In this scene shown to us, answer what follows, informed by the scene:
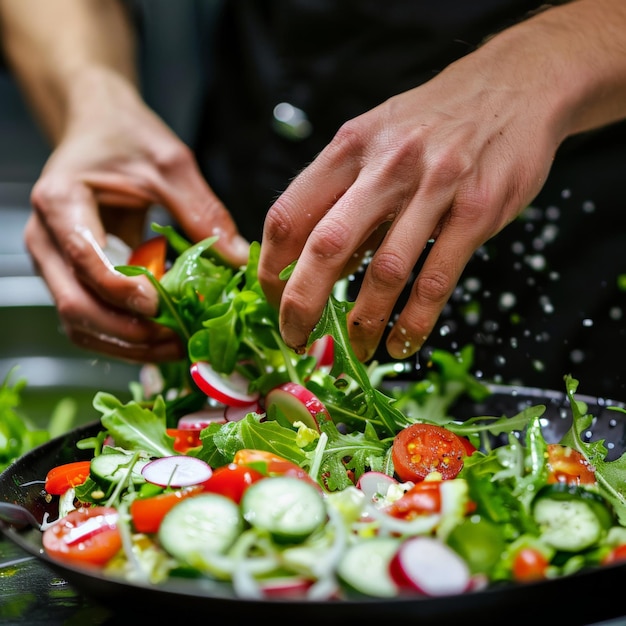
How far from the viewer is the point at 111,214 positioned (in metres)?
1.58

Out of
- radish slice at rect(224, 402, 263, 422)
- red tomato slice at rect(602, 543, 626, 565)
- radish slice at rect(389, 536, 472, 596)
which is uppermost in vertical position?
radish slice at rect(389, 536, 472, 596)

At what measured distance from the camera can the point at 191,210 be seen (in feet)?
4.87

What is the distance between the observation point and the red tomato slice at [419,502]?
31.8 inches

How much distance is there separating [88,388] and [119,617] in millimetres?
1204

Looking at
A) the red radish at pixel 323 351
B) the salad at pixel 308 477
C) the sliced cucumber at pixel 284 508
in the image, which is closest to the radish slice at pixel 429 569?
the salad at pixel 308 477

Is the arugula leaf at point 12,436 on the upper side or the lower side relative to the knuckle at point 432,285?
lower

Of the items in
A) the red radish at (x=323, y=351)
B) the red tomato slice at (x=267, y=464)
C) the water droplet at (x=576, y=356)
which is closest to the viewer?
Answer: the red tomato slice at (x=267, y=464)

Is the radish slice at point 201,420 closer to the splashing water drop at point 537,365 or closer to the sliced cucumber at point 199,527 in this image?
the sliced cucumber at point 199,527

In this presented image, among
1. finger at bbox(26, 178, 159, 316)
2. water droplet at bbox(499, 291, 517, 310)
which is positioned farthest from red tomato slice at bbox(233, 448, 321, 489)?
water droplet at bbox(499, 291, 517, 310)

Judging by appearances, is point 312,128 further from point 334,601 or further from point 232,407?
point 334,601

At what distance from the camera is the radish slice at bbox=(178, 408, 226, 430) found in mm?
1204

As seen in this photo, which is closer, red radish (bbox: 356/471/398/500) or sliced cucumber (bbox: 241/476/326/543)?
sliced cucumber (bbox: 241/476/326/543)

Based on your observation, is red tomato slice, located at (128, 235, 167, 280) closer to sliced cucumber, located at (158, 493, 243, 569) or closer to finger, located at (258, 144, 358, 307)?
finger, located at (258, 144, 358, 307)

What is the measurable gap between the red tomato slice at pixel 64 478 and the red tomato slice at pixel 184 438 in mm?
144
